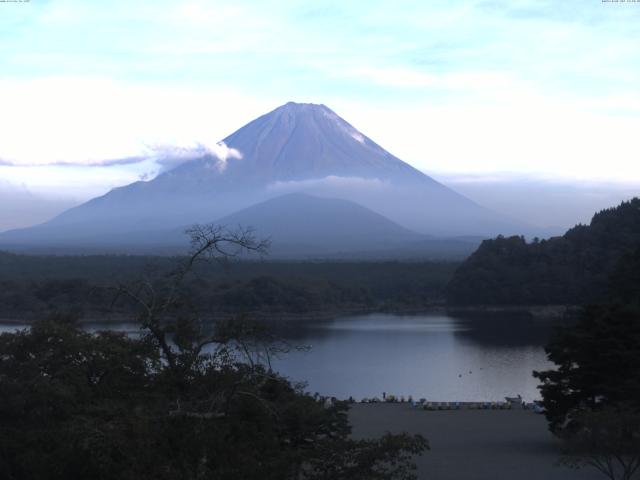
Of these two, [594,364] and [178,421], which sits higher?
[178,421]

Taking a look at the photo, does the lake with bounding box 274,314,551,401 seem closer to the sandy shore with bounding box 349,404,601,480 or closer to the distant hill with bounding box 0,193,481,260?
the sandy shore with bounding box 349,404,601,480

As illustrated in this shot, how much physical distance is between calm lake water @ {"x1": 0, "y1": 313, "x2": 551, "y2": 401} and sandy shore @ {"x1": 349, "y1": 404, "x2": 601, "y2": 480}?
62.7 inches

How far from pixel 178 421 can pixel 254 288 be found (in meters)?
30.1

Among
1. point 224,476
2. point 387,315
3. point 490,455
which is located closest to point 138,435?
point 224,476

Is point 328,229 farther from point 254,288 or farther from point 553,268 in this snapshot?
point 254,288

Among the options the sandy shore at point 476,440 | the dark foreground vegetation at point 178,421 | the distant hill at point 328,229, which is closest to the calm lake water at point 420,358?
the sandy shore at point 476,440

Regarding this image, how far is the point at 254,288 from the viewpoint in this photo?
1352 inches

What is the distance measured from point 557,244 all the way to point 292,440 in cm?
3260

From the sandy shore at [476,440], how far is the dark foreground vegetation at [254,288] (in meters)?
13.4

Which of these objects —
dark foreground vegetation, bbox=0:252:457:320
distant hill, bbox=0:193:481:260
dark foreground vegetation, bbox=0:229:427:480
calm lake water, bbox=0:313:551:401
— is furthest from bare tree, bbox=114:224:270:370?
distant hill, bbox=0:193:481:260

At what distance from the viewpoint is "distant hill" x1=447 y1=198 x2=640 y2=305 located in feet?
112

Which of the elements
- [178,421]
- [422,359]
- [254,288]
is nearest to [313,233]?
[254,288]

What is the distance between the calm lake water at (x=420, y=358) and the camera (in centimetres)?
1603

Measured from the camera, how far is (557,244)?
37750 mm
